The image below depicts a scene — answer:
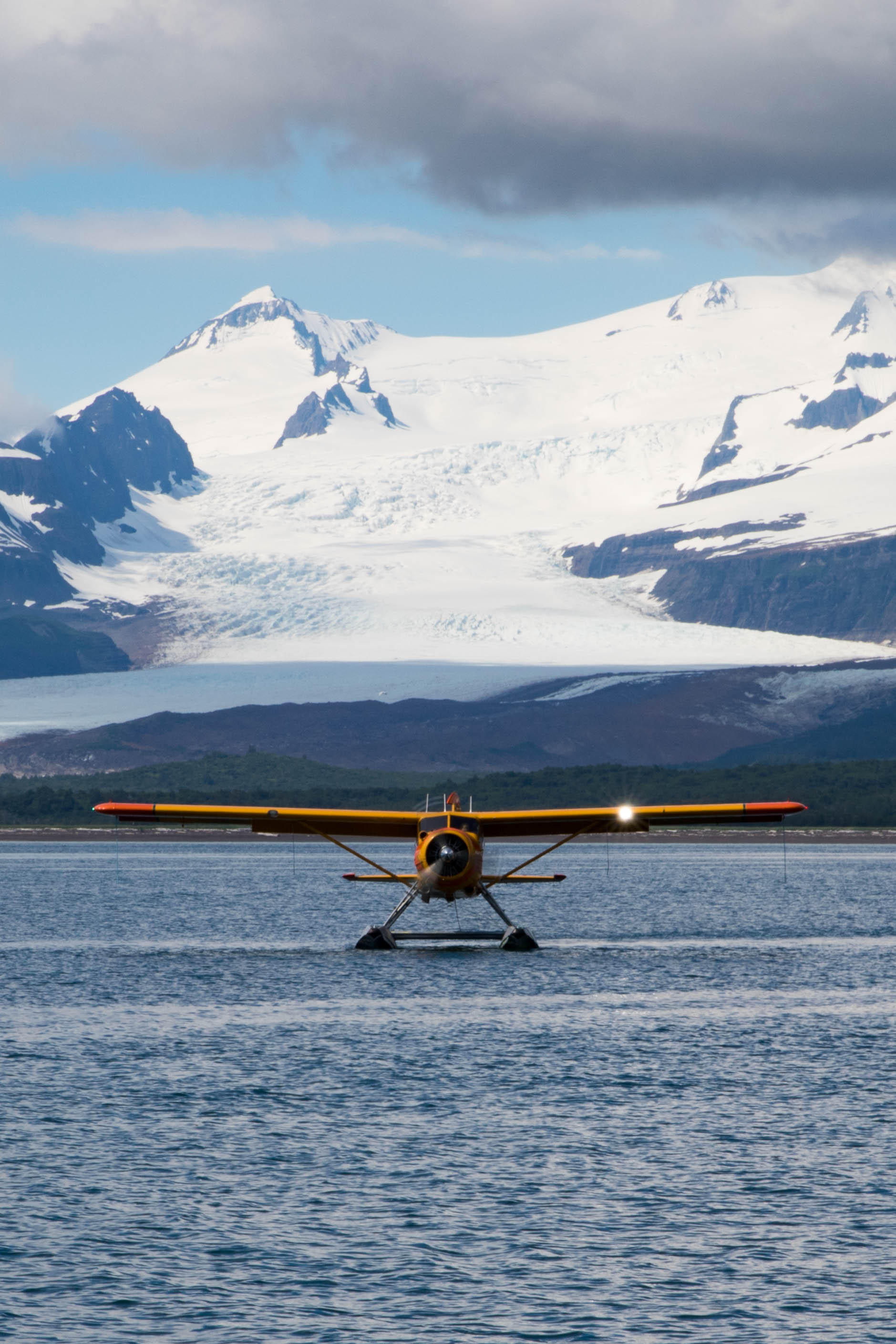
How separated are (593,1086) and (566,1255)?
14111 mm

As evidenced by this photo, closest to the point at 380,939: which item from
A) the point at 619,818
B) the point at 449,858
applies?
the point at 449,858

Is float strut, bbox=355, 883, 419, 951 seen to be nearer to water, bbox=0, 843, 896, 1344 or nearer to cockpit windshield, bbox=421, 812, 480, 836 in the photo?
water, bbox=0, 843, 896, 1344

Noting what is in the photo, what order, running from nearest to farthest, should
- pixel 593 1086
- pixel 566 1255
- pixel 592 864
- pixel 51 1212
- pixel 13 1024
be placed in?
pixel 566 1255
pixel 51 1212
pixel 593 1086
pixel 13 1024
pixel 592 864

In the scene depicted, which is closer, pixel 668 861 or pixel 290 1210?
pixel 290 1210

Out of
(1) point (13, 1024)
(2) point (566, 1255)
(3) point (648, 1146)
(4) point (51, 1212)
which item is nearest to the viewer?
(2) point (566, 1255)

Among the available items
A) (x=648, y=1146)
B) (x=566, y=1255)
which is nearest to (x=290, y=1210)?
(x=566, y=1255)

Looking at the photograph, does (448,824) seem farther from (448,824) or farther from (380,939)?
(380,939)

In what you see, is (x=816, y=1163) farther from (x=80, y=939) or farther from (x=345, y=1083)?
(x=80, y=939)

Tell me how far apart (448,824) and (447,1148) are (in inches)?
1054

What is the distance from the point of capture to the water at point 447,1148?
22.7m

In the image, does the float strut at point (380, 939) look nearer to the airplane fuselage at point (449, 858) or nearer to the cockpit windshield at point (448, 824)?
the cockpit windshield at point (448, 824)

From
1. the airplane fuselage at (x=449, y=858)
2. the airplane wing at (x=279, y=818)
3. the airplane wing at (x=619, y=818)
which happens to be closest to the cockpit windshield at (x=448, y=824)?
the airplane fuselage at (x=449, y=858)

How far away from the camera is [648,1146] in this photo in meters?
32.4

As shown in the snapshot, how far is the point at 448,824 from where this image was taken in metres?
58.8
